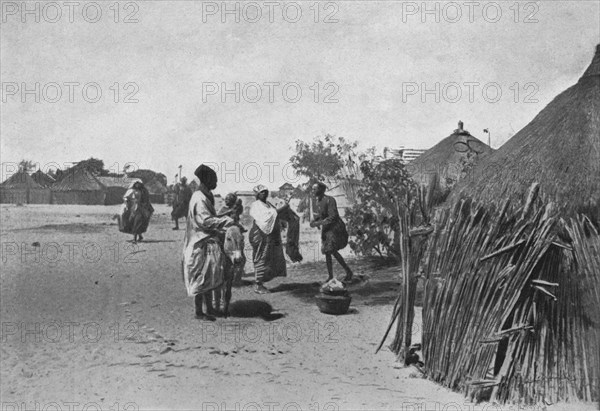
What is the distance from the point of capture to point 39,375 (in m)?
4.79

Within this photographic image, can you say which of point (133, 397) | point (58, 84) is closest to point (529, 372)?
point (133, 397)

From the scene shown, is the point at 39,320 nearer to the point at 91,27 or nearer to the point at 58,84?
the point at 58,84

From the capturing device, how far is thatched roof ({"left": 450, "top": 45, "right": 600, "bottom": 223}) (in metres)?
4.41

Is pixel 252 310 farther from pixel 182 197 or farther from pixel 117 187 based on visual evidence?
pixel 117 187

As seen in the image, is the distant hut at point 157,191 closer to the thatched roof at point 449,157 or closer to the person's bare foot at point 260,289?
the person's bare foot at point 260,289

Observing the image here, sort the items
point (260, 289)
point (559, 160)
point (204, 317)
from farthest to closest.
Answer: point (260, 289) < point (204, 317) < point (559, 160)

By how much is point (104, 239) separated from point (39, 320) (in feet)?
3.34

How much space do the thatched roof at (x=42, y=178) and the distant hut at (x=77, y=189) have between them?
86 millimetres

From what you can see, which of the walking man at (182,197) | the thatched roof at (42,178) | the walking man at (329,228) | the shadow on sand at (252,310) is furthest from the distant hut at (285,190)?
the thatched roof at (42,178)

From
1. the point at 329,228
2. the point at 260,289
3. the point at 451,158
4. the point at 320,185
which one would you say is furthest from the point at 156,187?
the point at 451,158

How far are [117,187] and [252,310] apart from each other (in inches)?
79.5

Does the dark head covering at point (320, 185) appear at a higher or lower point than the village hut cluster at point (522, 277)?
higher

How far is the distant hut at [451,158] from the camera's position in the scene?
20.8ft

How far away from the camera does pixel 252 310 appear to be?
A: 5.47 metres
